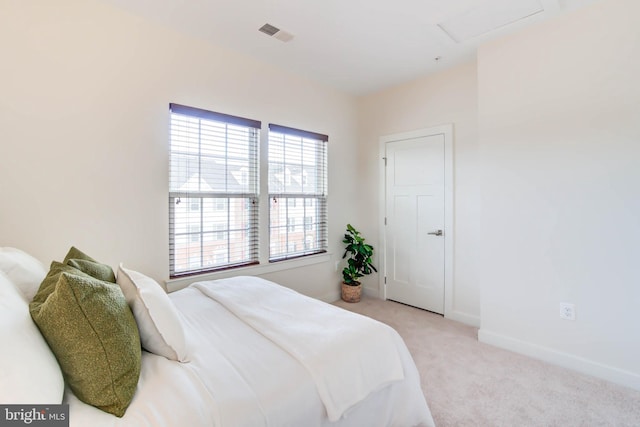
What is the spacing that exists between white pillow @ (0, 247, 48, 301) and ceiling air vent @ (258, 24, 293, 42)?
7.35ft

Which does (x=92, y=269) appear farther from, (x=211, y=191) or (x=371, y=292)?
(x=371, y=292)

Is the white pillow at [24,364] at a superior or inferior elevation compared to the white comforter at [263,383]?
superior

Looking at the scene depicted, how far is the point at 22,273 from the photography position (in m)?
1.29

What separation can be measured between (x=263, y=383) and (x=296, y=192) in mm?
2451

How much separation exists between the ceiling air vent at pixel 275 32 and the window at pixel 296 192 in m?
0.82

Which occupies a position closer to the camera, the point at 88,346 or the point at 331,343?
the point at 88,346

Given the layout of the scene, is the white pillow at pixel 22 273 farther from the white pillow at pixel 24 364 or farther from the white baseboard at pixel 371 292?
the white baseboard at pixel 371 292

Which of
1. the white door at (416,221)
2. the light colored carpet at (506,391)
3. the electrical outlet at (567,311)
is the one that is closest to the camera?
the light colored carpet at (506,391)

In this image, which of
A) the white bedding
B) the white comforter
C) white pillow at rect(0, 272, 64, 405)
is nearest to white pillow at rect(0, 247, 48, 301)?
white pillow at rect(0, 272, 64, 405)

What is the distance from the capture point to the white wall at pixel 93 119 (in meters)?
1.81

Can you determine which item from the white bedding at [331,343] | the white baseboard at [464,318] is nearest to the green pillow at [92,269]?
the white bedding at [331,343]

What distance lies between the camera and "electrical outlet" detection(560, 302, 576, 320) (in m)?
2.24

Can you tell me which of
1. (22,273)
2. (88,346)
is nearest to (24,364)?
(88,346)

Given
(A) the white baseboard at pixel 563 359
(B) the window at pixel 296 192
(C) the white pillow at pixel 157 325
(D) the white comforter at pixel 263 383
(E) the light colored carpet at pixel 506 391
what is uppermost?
(B) the window at pixel 296 192
